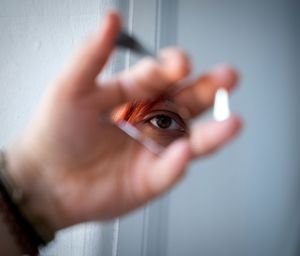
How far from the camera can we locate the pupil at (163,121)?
0.63 metres

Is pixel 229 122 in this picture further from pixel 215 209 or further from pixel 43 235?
pixel 215 209

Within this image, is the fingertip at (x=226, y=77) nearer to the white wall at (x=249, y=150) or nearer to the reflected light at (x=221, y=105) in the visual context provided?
the reflected light at (x=221, y=105)

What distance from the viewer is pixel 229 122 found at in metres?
0.24

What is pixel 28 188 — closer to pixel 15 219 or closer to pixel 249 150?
pixel 15 219

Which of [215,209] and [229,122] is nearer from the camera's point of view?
[229,122]

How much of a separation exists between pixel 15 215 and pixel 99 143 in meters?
0.12

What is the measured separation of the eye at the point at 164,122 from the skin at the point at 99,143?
326 mm

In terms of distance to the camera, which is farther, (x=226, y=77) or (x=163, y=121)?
(x=163, y=121)

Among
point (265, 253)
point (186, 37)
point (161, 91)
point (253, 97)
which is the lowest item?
point (265, 253)

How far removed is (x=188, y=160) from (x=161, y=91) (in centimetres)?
7

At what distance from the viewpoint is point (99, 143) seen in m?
0.29

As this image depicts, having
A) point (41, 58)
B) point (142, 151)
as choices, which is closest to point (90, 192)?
point (142, 151)

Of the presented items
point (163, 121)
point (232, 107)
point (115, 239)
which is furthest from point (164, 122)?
point (115, 239)

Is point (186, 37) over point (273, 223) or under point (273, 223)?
over
